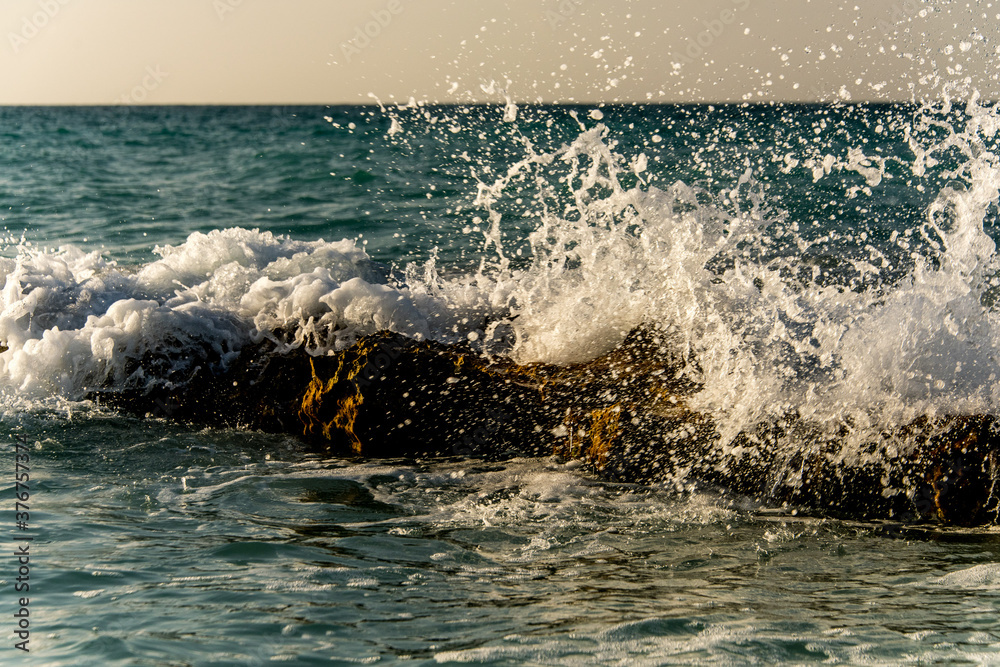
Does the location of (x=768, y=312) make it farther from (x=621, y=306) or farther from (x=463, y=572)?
(x=463, y=572)

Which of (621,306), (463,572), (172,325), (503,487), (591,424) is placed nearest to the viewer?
(463,572)

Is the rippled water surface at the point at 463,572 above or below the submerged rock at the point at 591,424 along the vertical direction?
below

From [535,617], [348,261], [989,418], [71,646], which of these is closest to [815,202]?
[348,261]

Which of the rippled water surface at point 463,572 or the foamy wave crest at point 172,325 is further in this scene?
the foamy wave crest at point 172,325

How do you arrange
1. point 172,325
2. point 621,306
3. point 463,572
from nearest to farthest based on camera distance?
point 463,572
point 621,306
point 172,325

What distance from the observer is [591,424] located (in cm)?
368

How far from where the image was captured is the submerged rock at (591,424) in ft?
10.1

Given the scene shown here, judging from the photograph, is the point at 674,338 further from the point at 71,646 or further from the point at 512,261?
the point at 512,261

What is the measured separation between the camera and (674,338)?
3.88 m

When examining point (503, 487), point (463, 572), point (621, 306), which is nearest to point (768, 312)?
point (621, 306)

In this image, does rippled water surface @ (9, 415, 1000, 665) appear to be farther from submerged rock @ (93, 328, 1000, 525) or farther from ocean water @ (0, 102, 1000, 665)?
submerged rock @ (93, 328, 1000, 525)

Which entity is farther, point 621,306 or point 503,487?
point 621,306

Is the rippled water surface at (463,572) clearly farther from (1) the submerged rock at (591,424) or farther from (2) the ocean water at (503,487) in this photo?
(1) the submerged rock at (591,424)

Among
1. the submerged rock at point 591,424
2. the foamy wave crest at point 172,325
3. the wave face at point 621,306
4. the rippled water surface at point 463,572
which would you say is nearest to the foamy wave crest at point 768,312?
the wave face at point 621,306
